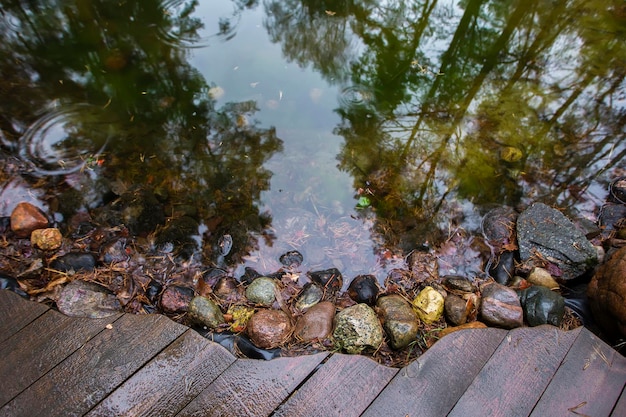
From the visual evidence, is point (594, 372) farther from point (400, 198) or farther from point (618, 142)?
point (618, 142)

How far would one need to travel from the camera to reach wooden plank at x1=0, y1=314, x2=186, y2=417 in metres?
1.84

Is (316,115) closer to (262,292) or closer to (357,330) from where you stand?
(262,292)

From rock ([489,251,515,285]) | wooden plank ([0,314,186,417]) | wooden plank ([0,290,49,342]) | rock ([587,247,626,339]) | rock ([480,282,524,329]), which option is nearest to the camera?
wooden plank ([0,314,186,417])

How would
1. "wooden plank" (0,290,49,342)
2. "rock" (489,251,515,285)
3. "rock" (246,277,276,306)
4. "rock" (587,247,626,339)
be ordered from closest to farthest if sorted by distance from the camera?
"wooden plank" (0,290,49,342) < "rock" (587,247,626,339) < "rock" (246,277,276,306) < "rock" (489,251,515,285)

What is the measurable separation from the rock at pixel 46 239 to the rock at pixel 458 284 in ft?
9.19

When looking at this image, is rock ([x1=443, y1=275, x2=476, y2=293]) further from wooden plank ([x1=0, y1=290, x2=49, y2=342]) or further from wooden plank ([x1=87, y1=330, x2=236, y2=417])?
wooden plank ([x1=0, y1=290, x2=49, y2=342])

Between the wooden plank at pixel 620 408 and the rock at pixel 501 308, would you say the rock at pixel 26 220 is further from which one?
the wooden plank at pixel 620 408

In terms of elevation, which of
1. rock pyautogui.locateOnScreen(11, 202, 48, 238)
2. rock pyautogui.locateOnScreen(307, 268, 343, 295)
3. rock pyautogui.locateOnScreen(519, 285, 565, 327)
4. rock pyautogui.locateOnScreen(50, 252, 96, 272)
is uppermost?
rock pyautogui.locateOnScreen(519, 285, 565, 327)

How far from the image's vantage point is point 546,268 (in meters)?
2.81

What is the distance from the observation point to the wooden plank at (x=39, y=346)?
6.26 ft

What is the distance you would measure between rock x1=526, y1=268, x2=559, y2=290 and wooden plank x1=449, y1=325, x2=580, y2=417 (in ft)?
1.84

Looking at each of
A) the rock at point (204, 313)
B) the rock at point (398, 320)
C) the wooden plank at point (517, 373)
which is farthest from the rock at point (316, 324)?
the wooden plank at point (517, 373)

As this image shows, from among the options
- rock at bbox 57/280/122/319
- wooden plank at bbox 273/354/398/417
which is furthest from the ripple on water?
wooden plank at bbox 273/354/398/417

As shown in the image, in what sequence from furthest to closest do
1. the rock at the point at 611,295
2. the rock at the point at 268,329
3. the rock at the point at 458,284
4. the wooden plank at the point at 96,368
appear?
the rock at the point at 458,284
the rock at the point at 268,329
the rock at the point at 611,295
the wooden plank at the point at 96,368
